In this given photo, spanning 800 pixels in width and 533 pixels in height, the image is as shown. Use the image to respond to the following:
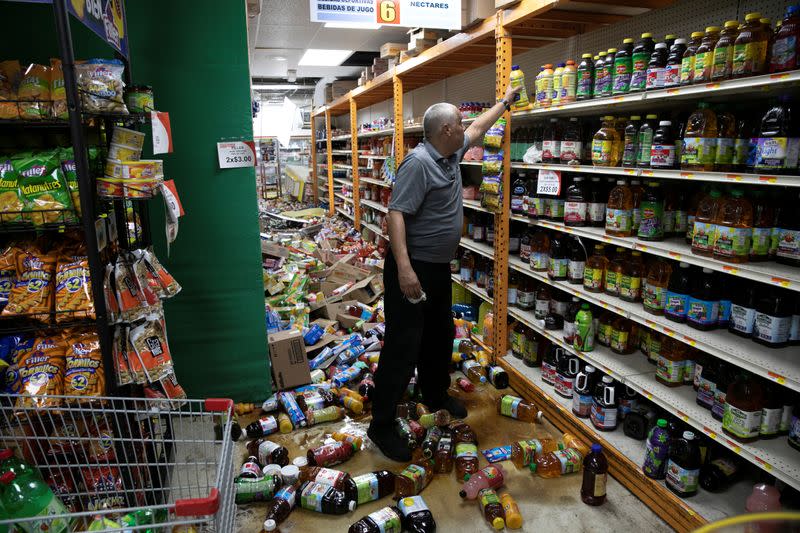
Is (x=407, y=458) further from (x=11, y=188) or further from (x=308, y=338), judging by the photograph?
(x=11, y=188)

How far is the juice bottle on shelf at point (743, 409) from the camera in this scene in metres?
2.18

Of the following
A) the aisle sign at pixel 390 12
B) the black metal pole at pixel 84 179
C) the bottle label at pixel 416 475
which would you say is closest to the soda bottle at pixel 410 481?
the bottle label at pixel 416 475

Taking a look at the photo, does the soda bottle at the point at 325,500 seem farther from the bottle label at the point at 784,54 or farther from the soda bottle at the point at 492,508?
the bottle label at the point at 784,54

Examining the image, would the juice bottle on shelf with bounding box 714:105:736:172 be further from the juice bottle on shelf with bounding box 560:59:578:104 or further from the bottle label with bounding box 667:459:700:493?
the bottle label with bounding box 667:459:700:493

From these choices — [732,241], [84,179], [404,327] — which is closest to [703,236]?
[732,241]

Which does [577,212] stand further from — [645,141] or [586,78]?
[586,78]

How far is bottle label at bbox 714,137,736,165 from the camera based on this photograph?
228cm

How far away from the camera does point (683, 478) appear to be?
2.41m

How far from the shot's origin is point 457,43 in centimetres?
428

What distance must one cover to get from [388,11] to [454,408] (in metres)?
2.86

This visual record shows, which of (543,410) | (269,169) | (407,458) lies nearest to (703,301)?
(543,410)

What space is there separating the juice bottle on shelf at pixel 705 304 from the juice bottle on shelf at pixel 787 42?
966 millimetres

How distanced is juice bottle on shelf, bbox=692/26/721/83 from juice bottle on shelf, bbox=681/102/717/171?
0.17m

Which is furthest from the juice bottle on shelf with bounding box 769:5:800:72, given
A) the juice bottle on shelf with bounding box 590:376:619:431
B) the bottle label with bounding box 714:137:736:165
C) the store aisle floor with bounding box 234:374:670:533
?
the store aisle floor with bounding box 234:374:670:533
